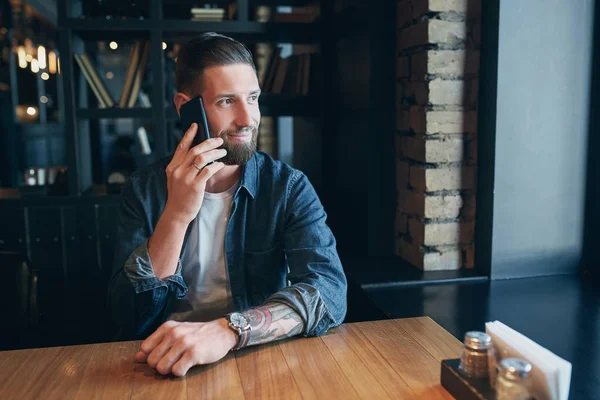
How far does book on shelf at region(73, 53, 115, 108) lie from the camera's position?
2756mm

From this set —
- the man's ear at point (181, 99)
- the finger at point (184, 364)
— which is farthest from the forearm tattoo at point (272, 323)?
the man's ear at point (181, 99)

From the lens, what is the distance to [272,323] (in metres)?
1.30

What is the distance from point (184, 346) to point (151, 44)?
190 cm

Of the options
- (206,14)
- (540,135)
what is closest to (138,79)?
(206,14)

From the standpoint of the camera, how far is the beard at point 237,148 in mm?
1546

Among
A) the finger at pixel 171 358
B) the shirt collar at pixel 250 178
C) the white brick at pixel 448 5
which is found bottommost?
the finger at pixel 171 358

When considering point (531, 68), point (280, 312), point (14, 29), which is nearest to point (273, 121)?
point (531, 68)

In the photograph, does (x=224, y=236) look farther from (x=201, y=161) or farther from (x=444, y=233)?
(x=444, y=233)

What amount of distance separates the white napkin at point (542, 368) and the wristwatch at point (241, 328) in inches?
20.1

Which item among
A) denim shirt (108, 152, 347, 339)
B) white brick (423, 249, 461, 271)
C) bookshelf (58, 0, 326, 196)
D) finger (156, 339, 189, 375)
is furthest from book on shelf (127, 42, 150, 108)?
finger (156, 339, 189, 375)

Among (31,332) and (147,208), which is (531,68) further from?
(31,332)

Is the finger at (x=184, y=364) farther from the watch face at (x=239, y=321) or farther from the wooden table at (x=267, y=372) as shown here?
the watch face at (x=239, y=321)

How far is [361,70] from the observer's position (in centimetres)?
258

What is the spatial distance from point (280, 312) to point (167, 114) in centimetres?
174
